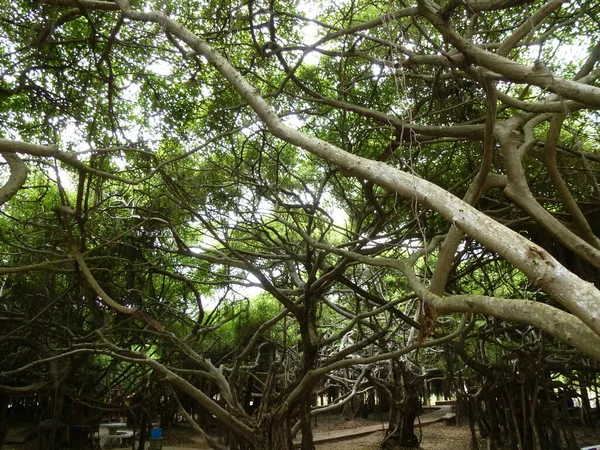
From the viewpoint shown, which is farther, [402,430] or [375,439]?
[375,439]

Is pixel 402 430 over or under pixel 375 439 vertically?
over

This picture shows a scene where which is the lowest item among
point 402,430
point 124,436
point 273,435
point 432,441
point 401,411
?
point 432,441

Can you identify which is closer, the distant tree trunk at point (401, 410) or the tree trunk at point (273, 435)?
the tree trunk at point (273, 435)

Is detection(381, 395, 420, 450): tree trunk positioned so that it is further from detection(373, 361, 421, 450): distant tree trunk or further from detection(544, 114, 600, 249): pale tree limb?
detection(544, 114, 600, 249): pale tree limb

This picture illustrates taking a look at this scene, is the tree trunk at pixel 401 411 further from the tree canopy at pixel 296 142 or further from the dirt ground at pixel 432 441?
the tree canopy at pixel 296 142

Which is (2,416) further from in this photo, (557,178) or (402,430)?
(557,178)

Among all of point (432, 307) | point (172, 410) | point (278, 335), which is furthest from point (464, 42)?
point (172, 410)

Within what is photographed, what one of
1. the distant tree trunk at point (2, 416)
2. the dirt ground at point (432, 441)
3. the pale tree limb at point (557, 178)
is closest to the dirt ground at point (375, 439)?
the dirt ground at point (432, 441)

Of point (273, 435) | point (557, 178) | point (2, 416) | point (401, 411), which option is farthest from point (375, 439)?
point (557, 178)

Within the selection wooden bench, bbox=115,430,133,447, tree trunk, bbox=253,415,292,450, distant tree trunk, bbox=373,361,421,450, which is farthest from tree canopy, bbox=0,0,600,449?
wooden bench, bbox=115,430,133,447

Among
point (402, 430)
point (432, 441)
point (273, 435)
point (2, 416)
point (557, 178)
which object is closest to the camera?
point (557, 178)

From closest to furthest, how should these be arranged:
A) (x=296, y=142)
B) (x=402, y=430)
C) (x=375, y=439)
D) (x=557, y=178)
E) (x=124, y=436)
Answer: (x=296, y=142)
(x=557, y=178)
(x=402, y=430)
(x=124, y=436)
(x=375, y=439)

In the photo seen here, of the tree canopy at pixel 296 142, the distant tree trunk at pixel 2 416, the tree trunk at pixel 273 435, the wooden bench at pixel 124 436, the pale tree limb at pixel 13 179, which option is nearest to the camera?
the pale tree limb at pixel 13 179

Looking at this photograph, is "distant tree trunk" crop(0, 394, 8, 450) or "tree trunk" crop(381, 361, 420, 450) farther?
"tree trunk" crop(381, 361, 420, 450)
